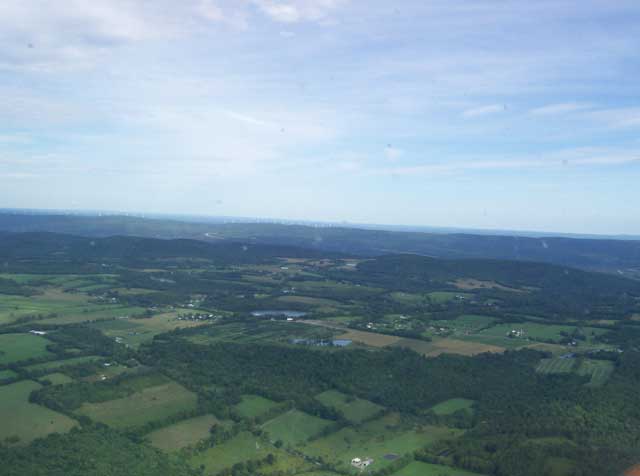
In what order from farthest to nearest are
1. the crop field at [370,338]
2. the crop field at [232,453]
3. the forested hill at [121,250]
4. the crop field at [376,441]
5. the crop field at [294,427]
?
the forested hill at [121,250], the crop field at [370,338], the crop field at [294,427], the crop field at [376,441], the crop field at [232,453]

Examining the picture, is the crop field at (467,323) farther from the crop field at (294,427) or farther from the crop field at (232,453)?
the crop field at (232,453)

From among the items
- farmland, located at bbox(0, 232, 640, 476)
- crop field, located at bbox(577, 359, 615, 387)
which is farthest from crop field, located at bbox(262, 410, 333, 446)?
crop field, located at bbox(577, 359, 615, 387)

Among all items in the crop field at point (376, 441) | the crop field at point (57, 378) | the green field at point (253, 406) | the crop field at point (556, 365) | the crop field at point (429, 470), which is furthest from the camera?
the crop field at point (556, 365)

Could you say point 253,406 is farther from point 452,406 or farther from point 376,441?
point 452,406

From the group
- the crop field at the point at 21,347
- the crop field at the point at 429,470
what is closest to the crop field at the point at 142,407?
the crop field at the point at 21,347

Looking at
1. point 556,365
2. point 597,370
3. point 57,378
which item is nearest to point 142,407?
point 57,378

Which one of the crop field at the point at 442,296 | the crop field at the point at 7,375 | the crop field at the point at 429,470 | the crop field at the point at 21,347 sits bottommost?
the crop field at the point at 429,470

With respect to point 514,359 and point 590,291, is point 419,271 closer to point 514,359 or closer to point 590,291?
point 590,291
